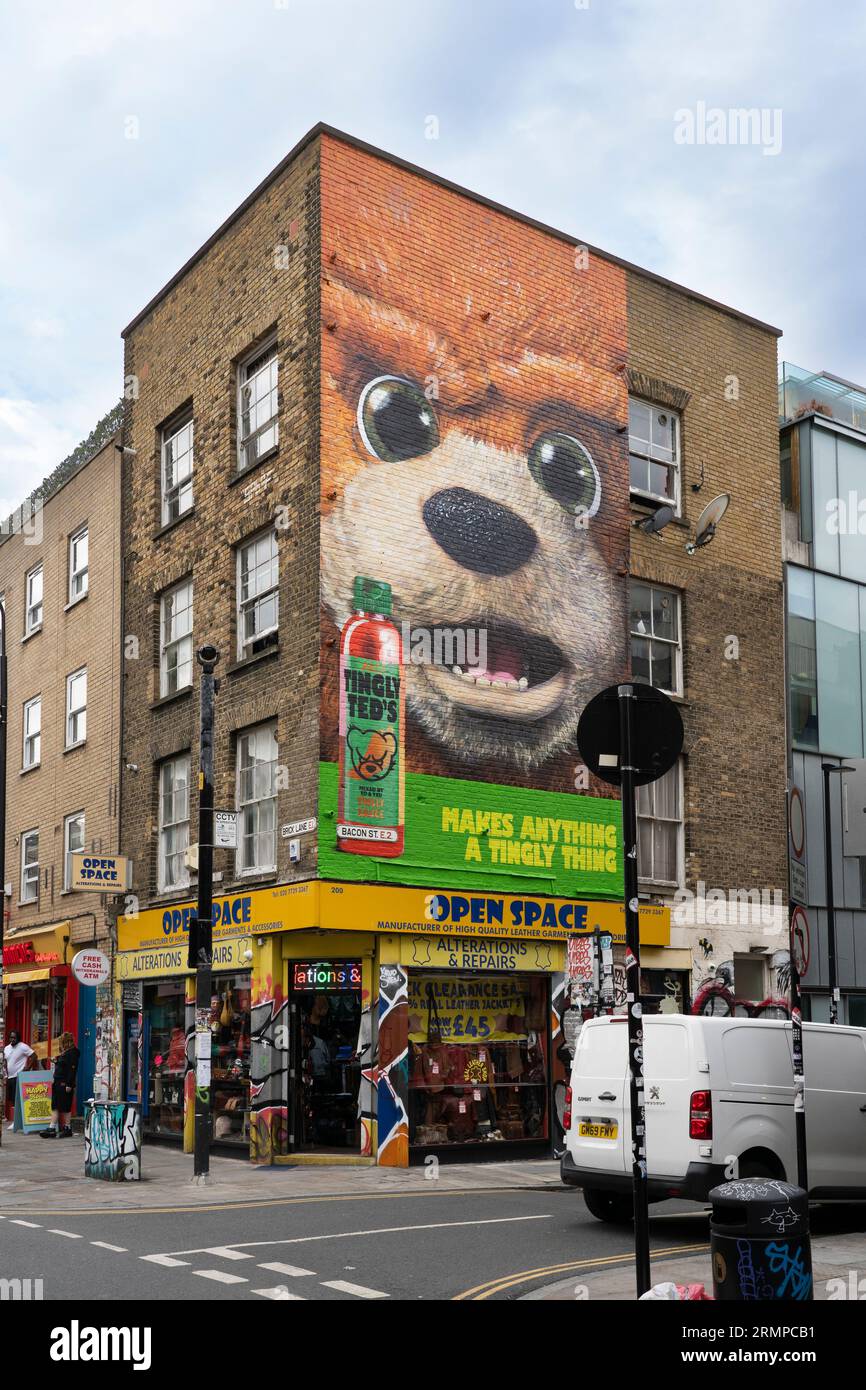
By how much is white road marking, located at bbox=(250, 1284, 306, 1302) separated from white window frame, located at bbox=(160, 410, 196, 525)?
16.3 metres

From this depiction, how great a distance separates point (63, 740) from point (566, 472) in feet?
38.7

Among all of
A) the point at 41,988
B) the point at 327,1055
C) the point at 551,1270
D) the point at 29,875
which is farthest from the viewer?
the point at 29,875

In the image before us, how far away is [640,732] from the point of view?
8.68 metres

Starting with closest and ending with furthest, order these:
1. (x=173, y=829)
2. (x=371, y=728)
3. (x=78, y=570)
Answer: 1. (x=371, y=728)
2. (x=173, y=829)
3. (x=78, y=570)

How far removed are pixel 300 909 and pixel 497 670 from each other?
472cm

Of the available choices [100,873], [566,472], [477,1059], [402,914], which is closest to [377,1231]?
[402,914]

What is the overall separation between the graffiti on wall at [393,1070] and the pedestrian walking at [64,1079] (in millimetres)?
7504

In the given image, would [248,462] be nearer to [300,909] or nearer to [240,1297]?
[300,909]

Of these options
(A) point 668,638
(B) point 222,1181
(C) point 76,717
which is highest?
(A) point 668,638

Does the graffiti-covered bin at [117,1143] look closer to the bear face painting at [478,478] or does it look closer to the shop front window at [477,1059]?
the shop front window at [477,1059]

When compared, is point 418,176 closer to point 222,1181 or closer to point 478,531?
point 478,531

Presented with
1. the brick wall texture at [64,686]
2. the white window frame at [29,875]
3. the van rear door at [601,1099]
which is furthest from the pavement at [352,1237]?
the white window frame at [29,875]
